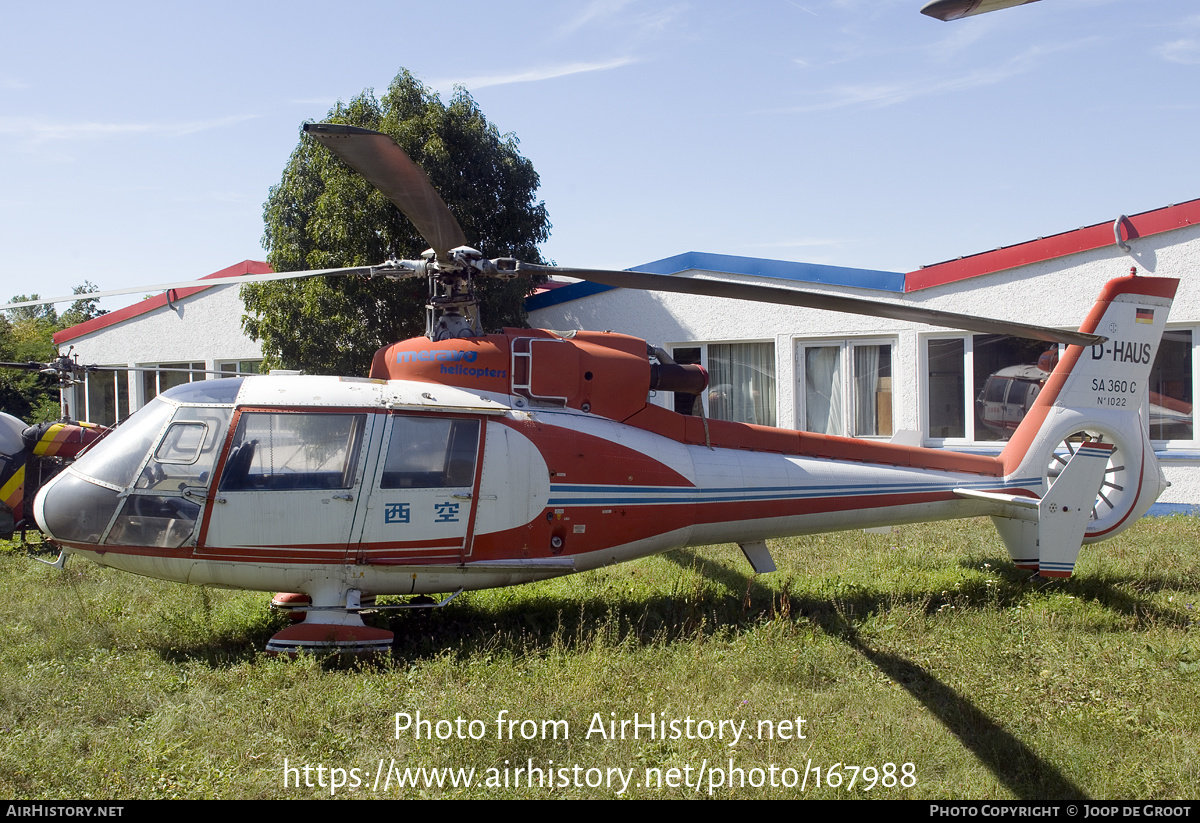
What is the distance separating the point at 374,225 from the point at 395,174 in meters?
6.85

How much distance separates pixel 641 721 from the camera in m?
5.10

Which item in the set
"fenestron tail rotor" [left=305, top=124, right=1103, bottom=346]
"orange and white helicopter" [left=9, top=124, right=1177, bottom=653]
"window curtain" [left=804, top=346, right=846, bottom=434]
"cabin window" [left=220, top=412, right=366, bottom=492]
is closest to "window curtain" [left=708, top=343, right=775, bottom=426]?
"window curtain" [left=804, top=346, right=846, bottom=434]

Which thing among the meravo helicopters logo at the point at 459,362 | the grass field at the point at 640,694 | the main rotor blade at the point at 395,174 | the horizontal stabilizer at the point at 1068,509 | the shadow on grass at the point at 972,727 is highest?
the main rotor blade at the point at 395,174

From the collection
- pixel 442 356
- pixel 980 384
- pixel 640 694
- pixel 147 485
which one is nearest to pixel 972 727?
pixel 640 694

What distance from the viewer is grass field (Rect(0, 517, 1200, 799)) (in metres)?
4.44

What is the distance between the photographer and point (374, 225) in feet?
39.6

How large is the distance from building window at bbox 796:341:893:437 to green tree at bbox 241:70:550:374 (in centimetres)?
506

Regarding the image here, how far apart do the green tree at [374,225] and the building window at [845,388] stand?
506 centimetres

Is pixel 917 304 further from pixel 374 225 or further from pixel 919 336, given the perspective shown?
pixel 374 225

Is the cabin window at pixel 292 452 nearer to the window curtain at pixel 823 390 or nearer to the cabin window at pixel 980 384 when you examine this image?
the window curtain at pixel 823 390

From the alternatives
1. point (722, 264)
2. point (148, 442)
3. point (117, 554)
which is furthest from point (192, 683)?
point (722, 264)

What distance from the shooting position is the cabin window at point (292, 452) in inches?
240

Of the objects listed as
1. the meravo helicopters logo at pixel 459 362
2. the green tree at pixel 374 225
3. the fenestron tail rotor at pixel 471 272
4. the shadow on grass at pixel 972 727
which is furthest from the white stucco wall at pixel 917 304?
the meravo helicopters logo at pixel 459 362

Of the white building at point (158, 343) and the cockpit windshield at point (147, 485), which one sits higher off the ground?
the white building at point (158, 343)
